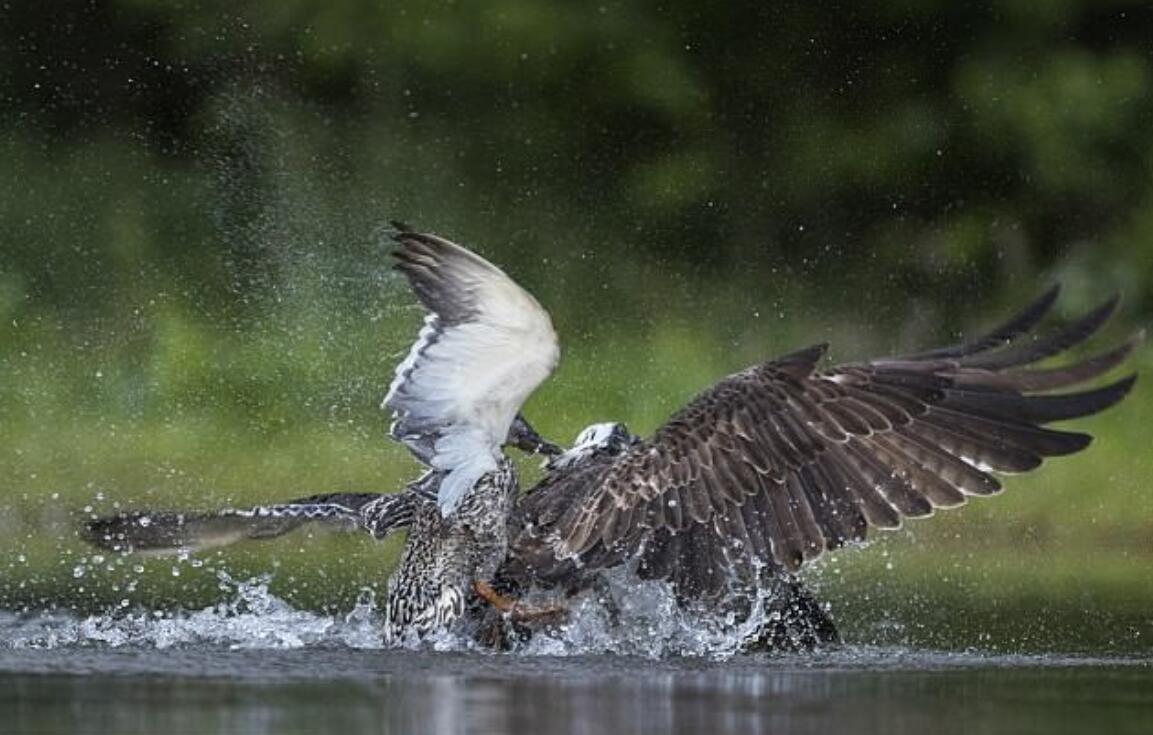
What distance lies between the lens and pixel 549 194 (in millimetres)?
20812

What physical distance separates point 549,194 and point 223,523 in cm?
852

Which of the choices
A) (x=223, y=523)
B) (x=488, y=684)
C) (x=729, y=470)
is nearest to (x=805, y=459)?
(x=729, y=470)

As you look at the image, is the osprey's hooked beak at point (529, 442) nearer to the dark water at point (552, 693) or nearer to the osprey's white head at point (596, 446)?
the osprey's white head at point (596, 446)

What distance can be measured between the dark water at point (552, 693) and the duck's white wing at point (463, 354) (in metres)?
0.82

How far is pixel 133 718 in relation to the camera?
995 cm

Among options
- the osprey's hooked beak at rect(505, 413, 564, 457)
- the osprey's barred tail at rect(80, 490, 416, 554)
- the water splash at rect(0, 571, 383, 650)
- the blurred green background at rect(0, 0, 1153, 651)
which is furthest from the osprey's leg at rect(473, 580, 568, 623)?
the blurred green background at rect(0, 0, 1153, 651)

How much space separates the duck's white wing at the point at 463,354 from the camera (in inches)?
438

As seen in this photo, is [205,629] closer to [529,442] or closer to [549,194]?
Answer: [529,442]

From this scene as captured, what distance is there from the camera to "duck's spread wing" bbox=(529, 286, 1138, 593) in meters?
11.7

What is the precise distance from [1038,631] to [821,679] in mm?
2124

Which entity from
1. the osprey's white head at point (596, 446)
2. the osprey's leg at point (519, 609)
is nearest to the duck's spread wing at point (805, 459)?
the osprey's leg at point (519, 609)

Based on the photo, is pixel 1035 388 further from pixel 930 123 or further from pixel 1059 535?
pixel 930 123

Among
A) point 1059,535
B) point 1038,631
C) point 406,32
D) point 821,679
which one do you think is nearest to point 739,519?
point 821,679

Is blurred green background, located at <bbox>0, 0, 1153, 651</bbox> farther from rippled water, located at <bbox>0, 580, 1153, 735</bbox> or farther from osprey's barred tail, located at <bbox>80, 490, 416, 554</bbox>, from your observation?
rippled water, located at <bbox>0, 580, 1153, 735</bbox>
